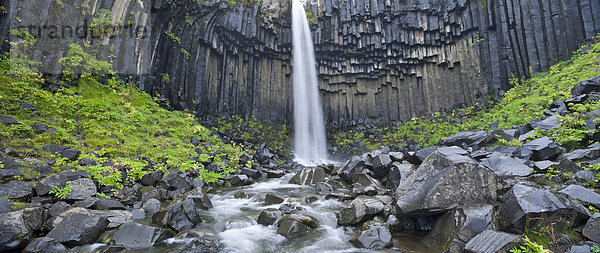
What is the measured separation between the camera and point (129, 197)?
657 cm

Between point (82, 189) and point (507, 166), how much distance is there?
972 cm

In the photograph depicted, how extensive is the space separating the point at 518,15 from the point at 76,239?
2398 centimetres

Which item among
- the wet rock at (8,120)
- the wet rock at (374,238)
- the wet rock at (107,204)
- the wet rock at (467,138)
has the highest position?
the wet rock at (8,120)

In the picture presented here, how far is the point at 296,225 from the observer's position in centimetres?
514

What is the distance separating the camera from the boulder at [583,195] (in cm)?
377

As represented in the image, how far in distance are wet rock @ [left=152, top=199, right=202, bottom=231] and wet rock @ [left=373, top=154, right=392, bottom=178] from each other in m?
5.46

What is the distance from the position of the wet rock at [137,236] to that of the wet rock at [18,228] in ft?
3.67

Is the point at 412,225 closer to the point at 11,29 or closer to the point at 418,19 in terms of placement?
the point at 11,29

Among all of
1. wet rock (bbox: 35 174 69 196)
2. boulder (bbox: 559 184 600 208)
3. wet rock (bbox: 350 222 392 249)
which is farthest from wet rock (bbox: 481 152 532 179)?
wet rock (bbox: 35 174 69 196)

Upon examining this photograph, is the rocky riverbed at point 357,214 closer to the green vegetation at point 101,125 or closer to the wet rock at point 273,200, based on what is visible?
the wet rock at point 273,200

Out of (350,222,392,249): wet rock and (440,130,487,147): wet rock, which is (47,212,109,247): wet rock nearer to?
(350,222,392,249): wet rock

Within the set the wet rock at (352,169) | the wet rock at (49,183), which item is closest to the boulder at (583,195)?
the wet rock at (352,169)

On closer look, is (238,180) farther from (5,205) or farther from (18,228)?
(18,228)

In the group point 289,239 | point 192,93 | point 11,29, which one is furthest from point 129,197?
point 192,93
